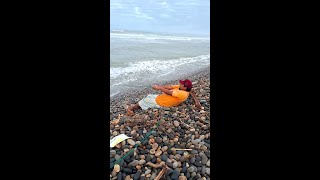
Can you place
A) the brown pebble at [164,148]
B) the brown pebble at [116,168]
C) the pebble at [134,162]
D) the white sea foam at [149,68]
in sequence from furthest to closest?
the white sea foam at [149,68]
the brown pebble at [164,148]
the pebble at [134,162]
the brown pebble at [116,168]

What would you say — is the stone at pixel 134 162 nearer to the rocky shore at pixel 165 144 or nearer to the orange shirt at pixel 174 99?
the rocky shore at pixel 165 144

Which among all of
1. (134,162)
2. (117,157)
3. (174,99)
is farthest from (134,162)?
(174,99)

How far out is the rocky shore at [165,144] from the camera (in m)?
1.53

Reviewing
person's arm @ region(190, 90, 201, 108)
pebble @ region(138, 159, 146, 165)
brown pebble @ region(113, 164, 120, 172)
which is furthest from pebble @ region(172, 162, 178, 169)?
person's arm @ region(190, 90, 201, 108)

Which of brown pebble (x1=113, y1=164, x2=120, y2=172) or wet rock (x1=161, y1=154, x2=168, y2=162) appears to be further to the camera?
wet rock (x1=161, y1=154, x2=168, y2=162)

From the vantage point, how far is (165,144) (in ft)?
6.20

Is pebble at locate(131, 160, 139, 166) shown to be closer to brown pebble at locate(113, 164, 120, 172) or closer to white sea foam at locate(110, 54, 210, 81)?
brown pebble at locate(113, 164, 120, 172)

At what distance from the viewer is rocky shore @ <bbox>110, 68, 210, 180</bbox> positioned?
1531 millimetres

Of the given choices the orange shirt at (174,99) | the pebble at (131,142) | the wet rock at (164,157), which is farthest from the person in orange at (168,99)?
the wet rock at (164,157)

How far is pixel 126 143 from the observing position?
182 cm

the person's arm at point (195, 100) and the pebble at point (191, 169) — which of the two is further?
the person's arm at point (195, 100)
